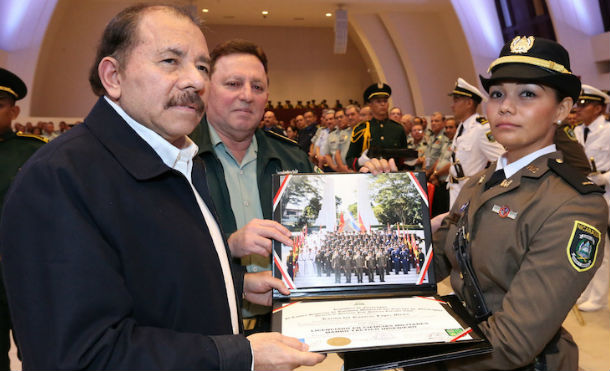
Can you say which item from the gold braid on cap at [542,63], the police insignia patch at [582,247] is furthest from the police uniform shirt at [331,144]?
the police insignia patch at [582,247]

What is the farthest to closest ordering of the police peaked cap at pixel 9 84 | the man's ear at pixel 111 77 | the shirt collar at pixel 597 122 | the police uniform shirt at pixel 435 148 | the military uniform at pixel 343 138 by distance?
the military uniform at pixel 343 138 → the police uniform shirt at pixel 435 148 → the shirt collar at pixel 597 122 → the police peaked cap at pixel 9 84 → the man's ear at pixel 111 77

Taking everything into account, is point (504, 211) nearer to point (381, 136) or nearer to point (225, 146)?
point (225, 146)

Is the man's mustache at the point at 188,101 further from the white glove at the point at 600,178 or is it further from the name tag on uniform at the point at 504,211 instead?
the white glove at the point at 600,178

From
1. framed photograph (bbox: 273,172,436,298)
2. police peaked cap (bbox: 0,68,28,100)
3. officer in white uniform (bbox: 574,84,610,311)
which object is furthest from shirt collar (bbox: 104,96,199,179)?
officer in white uniform (bbox: 574,84,610,311)

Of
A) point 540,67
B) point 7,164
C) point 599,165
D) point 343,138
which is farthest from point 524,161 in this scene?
point 343,138

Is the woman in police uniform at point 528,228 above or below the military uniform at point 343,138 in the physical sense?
below

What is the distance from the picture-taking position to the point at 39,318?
824 mm

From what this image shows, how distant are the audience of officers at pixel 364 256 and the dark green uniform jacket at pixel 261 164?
0.43 meters

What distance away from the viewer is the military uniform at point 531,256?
1.27 meters

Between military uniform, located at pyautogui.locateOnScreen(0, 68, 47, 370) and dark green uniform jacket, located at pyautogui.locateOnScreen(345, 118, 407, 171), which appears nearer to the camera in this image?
military uniform, located at pyautogui.locateOnScreen(0, 68, 47, 370)

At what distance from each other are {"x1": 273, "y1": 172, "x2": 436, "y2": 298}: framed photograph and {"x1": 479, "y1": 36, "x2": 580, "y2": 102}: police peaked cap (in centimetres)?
47

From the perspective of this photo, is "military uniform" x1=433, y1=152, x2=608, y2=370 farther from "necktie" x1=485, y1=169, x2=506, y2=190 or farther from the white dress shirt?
the white dress shirt

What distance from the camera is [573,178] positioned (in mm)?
1375

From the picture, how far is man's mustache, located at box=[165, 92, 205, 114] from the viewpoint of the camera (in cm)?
110
